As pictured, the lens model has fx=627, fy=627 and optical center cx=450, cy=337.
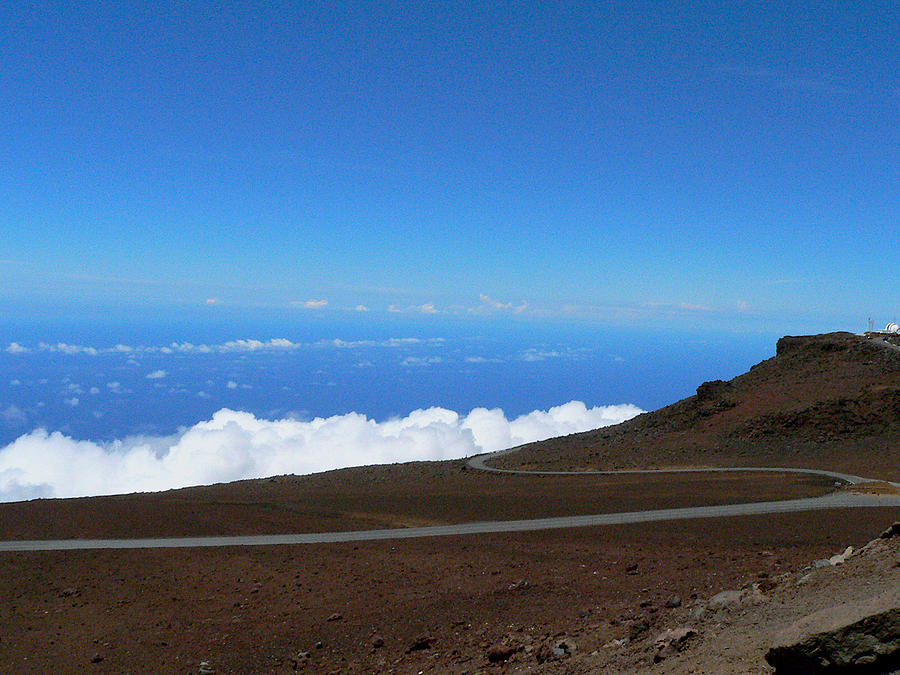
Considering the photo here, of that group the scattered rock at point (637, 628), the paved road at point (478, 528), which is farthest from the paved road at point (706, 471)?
the scattered rock at point (637, 628)

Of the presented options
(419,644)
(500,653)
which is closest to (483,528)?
(419,644)

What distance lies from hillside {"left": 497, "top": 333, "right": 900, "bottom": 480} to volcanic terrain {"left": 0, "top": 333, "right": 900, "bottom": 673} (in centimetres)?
685

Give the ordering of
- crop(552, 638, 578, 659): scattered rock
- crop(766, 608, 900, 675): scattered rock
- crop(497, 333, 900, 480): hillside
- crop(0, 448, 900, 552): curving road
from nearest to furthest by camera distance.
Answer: crop(766, 608, 900, 675): scattered rock
crop(552, 638, 578, 659): scattered rock
crop(0, 448, 900, 552): curving road
crop(497, 333, 900, 480): hillside

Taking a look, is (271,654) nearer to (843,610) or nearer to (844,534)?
(843,610)

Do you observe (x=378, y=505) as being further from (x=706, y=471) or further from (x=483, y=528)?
(x=706, y=471)

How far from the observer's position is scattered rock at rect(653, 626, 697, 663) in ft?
28.2

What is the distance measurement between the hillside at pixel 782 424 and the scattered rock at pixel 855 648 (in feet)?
92.4

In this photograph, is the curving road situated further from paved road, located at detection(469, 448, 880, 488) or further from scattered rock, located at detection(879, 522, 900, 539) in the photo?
scattered rock, located at detection(879, 522, 900, 539)

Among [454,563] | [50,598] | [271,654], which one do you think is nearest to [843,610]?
[271,654]

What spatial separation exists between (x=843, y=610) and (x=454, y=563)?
11.6 metres

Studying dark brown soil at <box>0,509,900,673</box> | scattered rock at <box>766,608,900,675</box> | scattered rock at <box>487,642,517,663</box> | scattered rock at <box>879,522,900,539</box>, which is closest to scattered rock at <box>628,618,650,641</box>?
dark brown soil at <box>0,509,900,673</box>

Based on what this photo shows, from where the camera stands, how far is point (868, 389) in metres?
42.2

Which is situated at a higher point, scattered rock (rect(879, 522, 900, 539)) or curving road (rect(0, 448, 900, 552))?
scattered rock (rect(879, 522, 900, 539))

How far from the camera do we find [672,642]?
8758 millimetres
